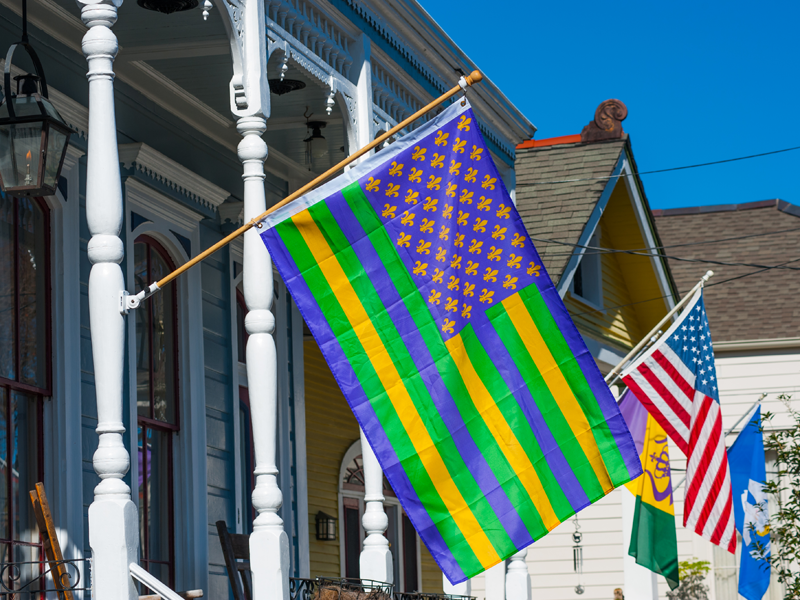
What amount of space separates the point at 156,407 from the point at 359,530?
4709 mm

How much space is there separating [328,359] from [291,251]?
0.58 meters

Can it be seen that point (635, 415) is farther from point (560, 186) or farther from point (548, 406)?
point (548, 406)

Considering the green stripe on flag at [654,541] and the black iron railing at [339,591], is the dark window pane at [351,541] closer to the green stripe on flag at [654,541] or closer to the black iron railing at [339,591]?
the green stripe on flag at [654,541]

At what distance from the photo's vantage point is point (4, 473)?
28.1ft

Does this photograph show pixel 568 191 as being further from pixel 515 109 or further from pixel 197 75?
pixel 197 75

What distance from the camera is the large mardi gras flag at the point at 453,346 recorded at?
6.43m

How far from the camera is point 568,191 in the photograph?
57.6 feet

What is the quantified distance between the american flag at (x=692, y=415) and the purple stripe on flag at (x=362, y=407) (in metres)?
6.07

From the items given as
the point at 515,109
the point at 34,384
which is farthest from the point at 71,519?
the point at 515,109

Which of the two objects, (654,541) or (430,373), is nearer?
(430,373)

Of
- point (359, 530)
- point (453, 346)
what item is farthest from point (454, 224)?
point (359, 530)

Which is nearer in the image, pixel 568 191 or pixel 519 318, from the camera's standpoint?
pixel 519 318

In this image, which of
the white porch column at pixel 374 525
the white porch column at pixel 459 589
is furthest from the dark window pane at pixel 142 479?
the white porch column at pixel 459 589

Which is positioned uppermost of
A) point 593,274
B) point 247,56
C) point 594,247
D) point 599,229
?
point 599,229
